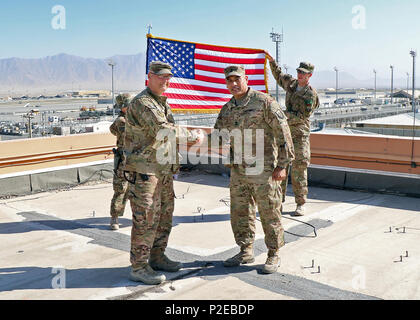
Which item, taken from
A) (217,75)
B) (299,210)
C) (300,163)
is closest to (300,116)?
(300,163)

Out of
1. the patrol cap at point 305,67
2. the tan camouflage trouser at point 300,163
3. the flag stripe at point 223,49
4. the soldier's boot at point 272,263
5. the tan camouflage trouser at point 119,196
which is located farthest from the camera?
the flag stripe at point 223,49

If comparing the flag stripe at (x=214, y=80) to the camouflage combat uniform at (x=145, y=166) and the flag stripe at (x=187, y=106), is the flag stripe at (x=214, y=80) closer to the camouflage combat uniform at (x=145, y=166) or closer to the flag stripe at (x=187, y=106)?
the flag stripe at (x=187, y=106)

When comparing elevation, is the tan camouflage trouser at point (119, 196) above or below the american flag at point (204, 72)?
below

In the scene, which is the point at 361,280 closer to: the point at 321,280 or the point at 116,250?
the point at 321,280

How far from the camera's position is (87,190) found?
8.76 metres

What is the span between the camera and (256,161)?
4656 millimetres

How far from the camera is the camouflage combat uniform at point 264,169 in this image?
4.50 m

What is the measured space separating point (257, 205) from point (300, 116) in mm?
2601

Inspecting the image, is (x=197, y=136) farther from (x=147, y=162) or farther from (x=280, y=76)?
(x=280, y=76)

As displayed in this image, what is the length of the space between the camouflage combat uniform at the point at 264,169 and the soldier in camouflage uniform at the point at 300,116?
212 centimetres

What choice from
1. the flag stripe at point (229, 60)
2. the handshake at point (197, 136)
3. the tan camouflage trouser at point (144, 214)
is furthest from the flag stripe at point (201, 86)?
the tan camouflage trouser at point (144, 214)
